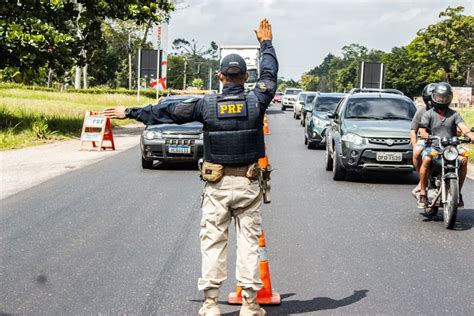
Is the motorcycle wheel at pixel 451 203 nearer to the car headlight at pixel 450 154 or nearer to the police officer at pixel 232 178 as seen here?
the car headlight at pixel 450 154

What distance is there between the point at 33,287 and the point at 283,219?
13.3 ft

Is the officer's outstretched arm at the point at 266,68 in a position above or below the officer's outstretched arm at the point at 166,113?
above

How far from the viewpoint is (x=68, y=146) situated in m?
20.9

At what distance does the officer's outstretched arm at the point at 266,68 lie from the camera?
5.10 metres

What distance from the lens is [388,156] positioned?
41.7 ft

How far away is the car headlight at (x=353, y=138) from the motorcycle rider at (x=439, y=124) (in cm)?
357

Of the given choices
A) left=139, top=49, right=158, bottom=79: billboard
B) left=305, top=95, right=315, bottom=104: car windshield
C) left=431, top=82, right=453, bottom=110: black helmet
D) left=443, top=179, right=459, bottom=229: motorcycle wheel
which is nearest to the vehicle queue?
left=431, top=82, right=453, bottom=110: black helmet

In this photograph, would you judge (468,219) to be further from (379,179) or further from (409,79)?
(409,79)

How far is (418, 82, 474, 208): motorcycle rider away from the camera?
9.05 m

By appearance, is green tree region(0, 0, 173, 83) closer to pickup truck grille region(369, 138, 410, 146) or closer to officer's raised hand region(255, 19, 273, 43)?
pickup truck grille region(369, 138, 410, 146)

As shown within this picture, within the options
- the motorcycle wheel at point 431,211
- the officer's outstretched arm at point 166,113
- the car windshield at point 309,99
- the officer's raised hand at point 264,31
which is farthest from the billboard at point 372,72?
the officer's outstretched arm at point 166,113

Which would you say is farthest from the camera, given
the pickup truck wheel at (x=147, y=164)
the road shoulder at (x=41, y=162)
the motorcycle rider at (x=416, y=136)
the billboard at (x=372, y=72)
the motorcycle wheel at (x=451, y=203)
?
the billboard at (x=372, y=72)

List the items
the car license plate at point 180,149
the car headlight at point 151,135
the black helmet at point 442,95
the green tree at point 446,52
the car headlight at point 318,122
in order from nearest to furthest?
the black helmet at point 442,95 < the car license plate at point 180,149 < the car headlight at point 151,135 < the car headlight at point 318,122 < the green tree at point 446,52

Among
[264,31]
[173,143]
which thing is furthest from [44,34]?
[264,31]
